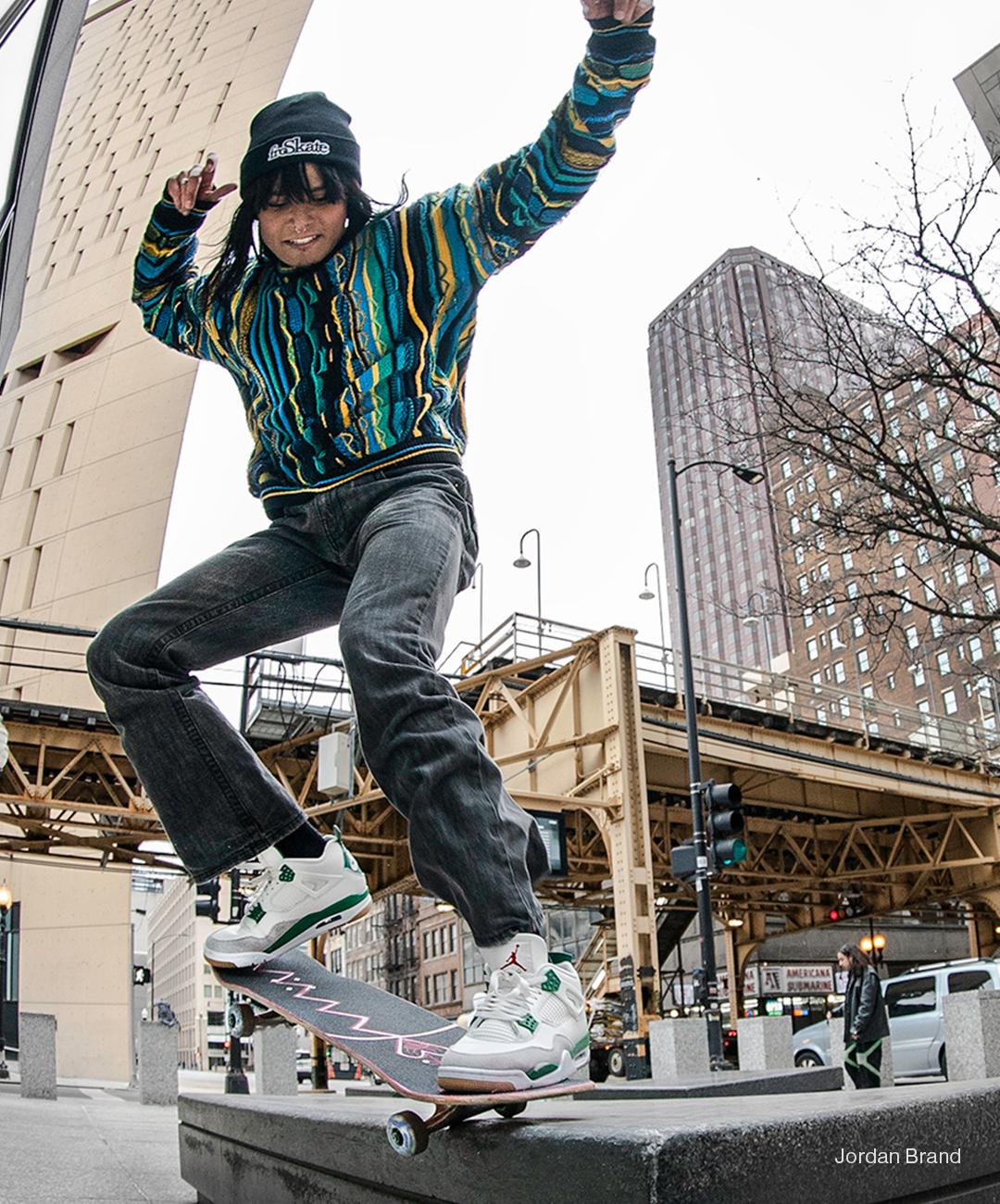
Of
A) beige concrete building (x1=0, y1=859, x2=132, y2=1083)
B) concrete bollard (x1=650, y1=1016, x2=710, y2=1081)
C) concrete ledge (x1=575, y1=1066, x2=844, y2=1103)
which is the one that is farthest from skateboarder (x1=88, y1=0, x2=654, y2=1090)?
beige concrete building (x1=0, y1=859, x2=132, y2=1083)

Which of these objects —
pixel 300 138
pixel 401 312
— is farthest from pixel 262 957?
pixel 300 138

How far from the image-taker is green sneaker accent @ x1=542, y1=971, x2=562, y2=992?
1877 mm

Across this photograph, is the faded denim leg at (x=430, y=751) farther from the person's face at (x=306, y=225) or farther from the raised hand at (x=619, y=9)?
the raised hand at (x=619, y=9)

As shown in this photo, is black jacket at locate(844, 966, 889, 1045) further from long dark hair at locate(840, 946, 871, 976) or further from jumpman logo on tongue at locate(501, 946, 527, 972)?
jumpman logo on tongue at locate(501, 946, 527, 972)

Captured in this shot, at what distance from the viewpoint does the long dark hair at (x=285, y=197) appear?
256 cm

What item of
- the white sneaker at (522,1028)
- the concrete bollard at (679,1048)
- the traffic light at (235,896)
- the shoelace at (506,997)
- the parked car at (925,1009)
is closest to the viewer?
the white sneaker at (522,1028)

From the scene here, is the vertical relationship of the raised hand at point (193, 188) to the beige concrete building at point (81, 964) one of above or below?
above

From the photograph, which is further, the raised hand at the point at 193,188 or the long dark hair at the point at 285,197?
the raised hand at the point at 193,188

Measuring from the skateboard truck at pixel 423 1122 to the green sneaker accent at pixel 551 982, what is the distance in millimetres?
202

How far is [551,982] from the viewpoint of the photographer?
74.2 inches

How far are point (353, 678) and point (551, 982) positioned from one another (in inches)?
26.7

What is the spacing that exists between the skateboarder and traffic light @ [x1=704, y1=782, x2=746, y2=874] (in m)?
11.3

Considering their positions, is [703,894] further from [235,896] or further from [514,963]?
[514,963]

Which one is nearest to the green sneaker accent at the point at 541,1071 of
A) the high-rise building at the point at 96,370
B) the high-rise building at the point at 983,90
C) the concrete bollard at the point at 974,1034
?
the concrete bollard at the point at 974,1034
